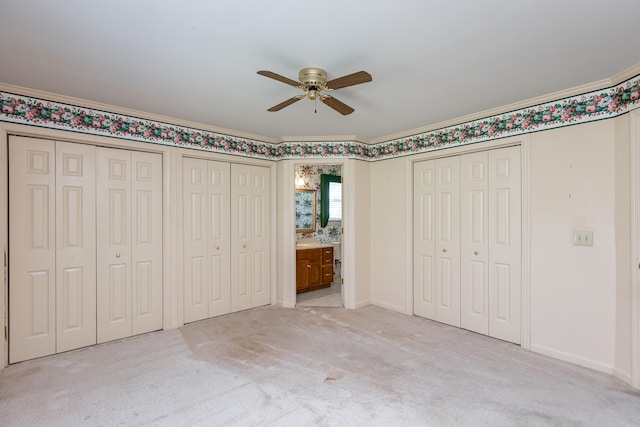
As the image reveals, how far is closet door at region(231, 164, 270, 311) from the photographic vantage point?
405 centimetres

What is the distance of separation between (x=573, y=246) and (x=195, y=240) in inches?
150

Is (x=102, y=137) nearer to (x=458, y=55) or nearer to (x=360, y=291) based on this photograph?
(x=458, y=55)

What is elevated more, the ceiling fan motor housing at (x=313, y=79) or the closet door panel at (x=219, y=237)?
the ceiling fan motor housing at (x=313, y=79)

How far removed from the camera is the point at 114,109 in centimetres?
305

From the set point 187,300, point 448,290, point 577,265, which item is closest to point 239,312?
point 187,300

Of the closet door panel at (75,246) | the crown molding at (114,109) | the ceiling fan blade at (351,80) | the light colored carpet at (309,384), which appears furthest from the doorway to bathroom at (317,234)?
the ceiling fan blade at (351,80)

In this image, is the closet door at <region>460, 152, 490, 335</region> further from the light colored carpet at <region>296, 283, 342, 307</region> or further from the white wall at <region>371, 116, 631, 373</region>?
the light colored carpet at <region>296, 283, 342, 307</region>

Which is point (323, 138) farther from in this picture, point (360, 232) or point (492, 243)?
point (492, 243)

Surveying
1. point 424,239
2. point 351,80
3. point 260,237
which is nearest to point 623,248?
point 424,239

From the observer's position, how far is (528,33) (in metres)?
1.81

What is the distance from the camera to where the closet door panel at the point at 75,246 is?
286 cm

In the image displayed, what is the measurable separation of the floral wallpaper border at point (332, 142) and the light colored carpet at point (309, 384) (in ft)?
6.87

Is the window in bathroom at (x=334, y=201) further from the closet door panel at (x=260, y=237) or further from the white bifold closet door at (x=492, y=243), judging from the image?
the white bifold closet door at (x=492, y=243)

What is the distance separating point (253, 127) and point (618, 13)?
320cm
